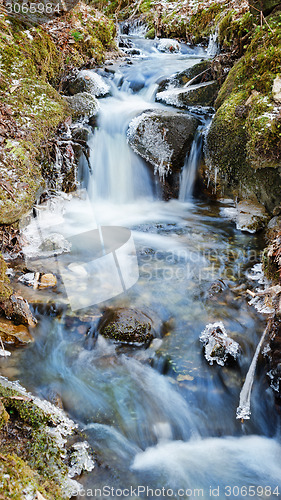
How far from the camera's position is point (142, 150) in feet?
22.3

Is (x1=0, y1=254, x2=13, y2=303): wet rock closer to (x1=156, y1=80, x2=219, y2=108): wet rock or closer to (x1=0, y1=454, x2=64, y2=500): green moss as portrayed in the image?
(x1=0, y1=454, x2=64, y2=500): green moss

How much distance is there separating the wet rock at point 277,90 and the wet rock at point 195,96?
229 centimetres

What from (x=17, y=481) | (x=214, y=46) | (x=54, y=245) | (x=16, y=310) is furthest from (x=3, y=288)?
(x=214, y=46)

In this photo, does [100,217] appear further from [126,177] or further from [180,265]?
[180,265]

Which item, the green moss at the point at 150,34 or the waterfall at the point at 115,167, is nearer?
the waterfall at the point at 115,167

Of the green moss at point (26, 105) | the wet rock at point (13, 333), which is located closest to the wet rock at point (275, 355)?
the wet rock at point (13, 333)

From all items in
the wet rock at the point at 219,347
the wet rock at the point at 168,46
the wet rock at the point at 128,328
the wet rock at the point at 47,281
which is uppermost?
the wet rock at the point at 168,46

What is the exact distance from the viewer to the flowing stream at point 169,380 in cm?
251

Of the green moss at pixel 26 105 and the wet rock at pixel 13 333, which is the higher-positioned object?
the green moss at pixel 26 105

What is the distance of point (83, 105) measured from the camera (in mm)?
6965

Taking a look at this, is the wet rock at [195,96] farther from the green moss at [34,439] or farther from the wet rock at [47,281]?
the green moss at [34,439]

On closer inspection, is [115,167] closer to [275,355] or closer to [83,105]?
[83,105]

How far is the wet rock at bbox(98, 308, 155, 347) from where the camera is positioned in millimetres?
3504

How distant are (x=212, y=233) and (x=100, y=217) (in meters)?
2.06
